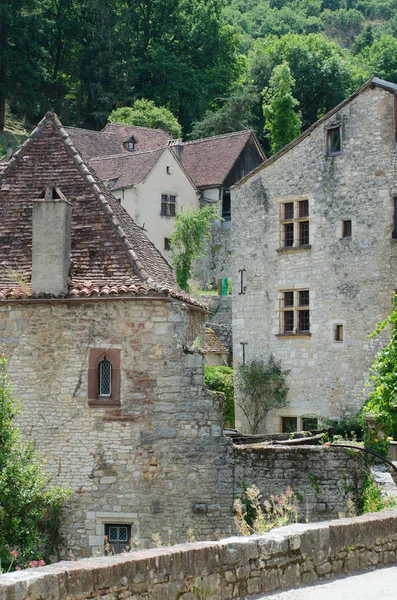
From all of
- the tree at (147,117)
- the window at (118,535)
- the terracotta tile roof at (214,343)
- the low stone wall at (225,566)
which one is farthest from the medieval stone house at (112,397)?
the tree at (147,117)

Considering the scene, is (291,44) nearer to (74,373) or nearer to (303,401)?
(303,401)

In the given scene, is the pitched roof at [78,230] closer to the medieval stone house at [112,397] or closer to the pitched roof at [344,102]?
the medieval stone house at [112,397]

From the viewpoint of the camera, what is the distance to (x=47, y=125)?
1747cm

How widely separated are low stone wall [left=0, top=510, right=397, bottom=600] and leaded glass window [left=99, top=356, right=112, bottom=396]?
6.07 m

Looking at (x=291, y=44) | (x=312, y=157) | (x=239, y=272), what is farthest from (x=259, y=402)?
(x=291, y=44)

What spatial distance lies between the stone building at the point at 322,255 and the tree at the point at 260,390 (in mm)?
269

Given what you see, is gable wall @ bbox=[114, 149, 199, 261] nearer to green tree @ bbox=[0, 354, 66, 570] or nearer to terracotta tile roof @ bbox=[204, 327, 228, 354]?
terracotta tile roof @ bbox=[204, 327, 228, 354]

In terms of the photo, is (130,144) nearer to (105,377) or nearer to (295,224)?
(295,224)

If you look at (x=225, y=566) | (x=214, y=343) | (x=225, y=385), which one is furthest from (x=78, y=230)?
(x=214, y=343)

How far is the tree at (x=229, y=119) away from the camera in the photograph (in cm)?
6712

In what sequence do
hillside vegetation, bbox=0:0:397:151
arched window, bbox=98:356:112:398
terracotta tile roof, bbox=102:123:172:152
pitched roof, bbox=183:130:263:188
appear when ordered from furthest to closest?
hillside vegetation, bbox=0:0:397:151
terracotta tile roof, bbox=102:123:172:152
pitched roof, bbox=183:130:263:188
arched window, bbox=98:356:112:398

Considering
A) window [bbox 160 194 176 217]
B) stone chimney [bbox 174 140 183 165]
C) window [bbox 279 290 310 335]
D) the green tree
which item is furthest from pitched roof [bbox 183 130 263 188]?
the green tree

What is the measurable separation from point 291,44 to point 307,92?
6.92 m

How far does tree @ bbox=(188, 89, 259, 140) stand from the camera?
67.1m
